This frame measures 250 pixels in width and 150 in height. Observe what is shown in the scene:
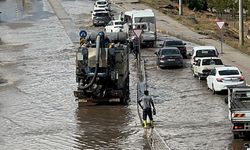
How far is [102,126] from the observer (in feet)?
90.2

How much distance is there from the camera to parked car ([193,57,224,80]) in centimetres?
3891

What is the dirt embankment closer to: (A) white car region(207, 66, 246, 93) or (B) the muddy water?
(B) the muddy water

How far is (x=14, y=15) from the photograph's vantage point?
273 feet

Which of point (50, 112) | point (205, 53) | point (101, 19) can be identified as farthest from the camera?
point (101, 19)

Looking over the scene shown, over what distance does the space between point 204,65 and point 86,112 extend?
10.8 meters

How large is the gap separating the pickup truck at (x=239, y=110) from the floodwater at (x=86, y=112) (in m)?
0.57

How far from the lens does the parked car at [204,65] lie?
128 ft

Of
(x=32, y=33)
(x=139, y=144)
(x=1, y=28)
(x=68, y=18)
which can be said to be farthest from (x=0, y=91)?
(x=68, y=18)

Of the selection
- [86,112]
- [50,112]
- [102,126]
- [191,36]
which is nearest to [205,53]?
[86,112]

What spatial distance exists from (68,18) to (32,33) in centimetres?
1176

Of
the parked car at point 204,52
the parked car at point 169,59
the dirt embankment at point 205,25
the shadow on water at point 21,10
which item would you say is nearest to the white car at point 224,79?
the parked car at point 204,52

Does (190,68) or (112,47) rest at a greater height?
(112,47)

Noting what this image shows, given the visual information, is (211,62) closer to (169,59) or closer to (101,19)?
(169,59)

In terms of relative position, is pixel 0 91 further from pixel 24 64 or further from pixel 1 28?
pixel 1 28
